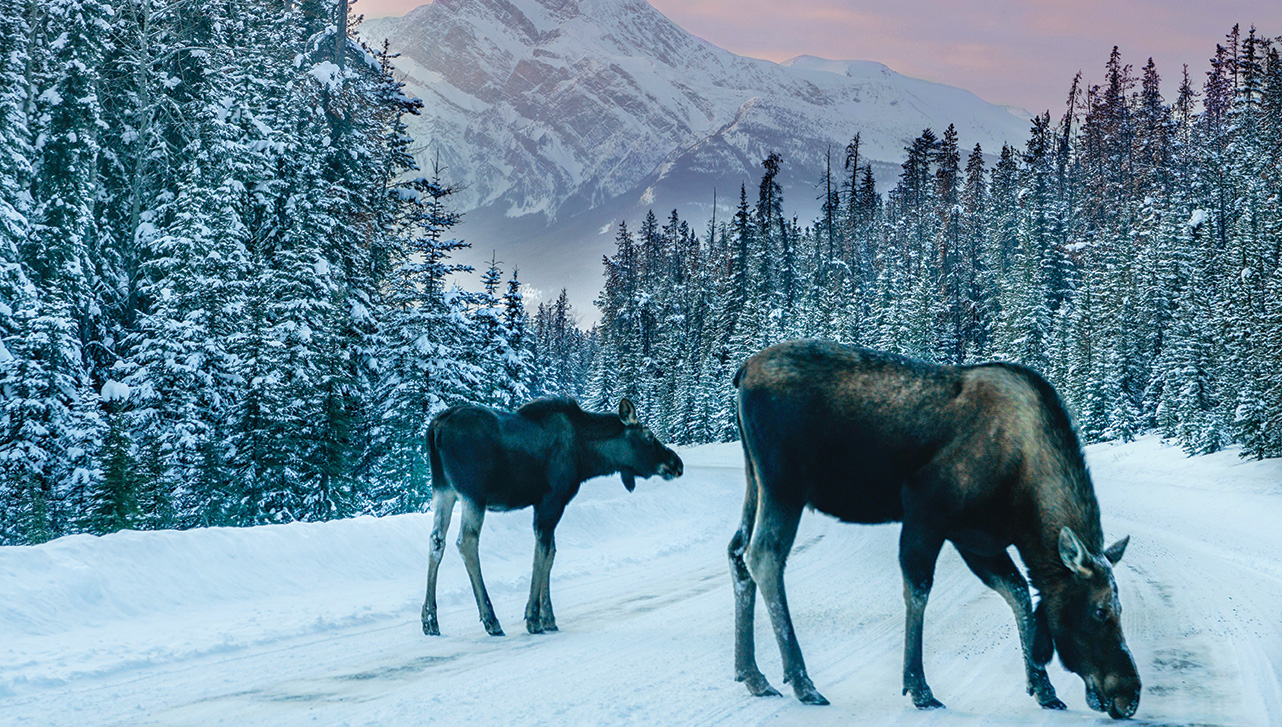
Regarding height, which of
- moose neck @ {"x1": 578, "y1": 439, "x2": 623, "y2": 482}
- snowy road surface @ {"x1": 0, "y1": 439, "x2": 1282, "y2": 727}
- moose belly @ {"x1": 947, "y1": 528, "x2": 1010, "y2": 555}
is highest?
moose neck @ {"x1": 578, "y1": 439, "x2": 623, "y2": 482}

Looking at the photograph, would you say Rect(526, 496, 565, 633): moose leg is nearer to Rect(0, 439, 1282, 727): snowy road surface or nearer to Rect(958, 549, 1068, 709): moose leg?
Rect(0, 439, 1282, 727): snowy road surface

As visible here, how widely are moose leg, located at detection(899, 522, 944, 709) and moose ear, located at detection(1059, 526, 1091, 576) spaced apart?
608 mm

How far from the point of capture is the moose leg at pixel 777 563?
5.20 metres

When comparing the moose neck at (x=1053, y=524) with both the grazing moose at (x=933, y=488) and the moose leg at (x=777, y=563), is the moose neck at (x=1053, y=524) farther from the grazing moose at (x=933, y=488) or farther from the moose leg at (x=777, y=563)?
the moose leg at (x=777, y=563)

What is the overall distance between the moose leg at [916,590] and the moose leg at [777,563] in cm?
56

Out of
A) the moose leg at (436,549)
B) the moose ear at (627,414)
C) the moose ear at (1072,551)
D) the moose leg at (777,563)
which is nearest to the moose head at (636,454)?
the moose ear at (627,414)

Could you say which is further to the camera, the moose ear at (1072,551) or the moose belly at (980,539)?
the moose belly at (980,539)

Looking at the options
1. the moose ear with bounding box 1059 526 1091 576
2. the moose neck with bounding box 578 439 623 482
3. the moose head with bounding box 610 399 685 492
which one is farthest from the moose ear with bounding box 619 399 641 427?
the moose ear with bounding box 1059 526 1091 576

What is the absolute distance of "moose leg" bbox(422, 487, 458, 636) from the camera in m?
7.37

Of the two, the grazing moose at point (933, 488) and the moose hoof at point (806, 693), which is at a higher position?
the grazing moose at point (933, 488)

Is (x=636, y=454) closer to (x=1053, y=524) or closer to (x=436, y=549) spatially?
(x=436, y=549)

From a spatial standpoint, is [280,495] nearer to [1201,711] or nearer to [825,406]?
[825,406]

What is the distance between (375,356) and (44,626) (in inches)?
872

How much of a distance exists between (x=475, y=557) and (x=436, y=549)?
1.22 ft
